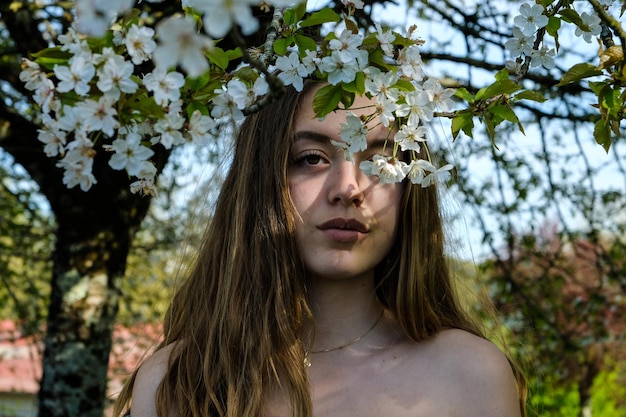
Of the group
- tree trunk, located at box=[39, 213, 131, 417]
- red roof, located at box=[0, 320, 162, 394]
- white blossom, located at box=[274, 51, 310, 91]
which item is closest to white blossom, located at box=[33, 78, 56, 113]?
white blossom, located at box=[274, 51, 310, 91]

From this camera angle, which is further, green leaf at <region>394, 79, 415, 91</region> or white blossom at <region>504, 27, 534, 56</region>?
white blossom at <region>504, 27, 534, 56</region>

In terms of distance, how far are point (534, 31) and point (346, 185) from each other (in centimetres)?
55

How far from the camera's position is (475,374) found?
6.37ft

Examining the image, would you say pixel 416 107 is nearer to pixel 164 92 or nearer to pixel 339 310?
pixel 164 92

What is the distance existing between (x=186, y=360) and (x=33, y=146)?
185 centimetres

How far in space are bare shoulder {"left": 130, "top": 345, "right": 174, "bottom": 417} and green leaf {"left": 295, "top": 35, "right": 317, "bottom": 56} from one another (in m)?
1.05

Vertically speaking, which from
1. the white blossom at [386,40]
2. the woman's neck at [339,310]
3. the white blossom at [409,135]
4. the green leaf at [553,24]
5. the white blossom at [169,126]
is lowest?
the woman's neck at [339,310]

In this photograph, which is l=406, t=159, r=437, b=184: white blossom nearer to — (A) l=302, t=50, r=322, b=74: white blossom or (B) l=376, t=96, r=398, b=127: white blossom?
(B) l=376, t=96, r=398, b=127: white blossom

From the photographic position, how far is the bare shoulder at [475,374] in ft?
6.24

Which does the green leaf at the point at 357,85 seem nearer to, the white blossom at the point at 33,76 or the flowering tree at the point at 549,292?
the white blossom at the point at 33,76

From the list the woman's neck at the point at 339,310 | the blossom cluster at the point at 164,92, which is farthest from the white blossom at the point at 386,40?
the woman's neck at the point at 339,310

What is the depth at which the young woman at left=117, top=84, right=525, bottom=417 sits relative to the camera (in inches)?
73.0

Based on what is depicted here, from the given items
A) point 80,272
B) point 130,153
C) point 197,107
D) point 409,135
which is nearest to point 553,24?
point 409,135

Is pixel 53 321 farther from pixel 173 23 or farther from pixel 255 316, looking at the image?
pixel 173 23
